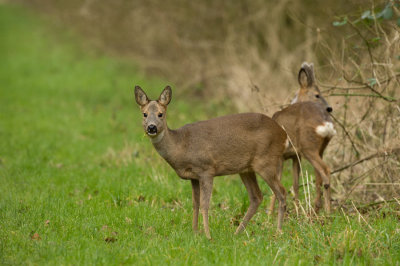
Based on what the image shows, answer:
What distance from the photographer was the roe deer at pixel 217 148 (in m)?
5.88

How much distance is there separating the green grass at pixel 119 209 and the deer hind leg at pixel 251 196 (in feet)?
0.46

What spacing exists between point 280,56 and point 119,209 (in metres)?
8.83

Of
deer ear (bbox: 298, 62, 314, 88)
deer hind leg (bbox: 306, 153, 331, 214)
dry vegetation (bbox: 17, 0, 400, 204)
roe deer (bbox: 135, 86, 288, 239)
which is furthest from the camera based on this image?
deer ear (bbox: 298, 62, 314, 88)

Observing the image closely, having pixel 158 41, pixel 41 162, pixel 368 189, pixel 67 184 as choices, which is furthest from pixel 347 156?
pixel 158 41

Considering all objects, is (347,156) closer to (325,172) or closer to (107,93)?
(325,172)

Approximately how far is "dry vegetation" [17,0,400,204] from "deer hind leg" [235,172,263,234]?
1114 millimetres

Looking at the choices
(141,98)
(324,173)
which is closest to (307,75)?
(324,173)

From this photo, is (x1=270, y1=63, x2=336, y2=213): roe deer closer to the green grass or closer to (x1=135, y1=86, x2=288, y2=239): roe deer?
the green grass

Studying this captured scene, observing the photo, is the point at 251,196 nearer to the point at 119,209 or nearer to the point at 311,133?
the point at 311,133

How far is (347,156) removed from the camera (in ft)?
26.4

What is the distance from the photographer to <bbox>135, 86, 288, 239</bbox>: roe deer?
588cm

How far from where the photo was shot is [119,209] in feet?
22.1

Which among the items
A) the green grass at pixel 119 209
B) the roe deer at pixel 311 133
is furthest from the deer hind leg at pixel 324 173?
the green grass at pixel 119 209

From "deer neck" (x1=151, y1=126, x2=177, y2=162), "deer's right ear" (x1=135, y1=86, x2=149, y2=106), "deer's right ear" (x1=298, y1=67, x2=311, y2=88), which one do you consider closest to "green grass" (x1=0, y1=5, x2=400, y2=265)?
"deer neck" (x1=151, y1=126, x2=177, y2=162)
